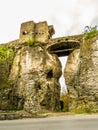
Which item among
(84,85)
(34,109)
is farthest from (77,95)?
(34,109)

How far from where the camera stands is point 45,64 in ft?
68.1

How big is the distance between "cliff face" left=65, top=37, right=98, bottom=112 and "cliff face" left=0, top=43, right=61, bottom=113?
1.50 metres

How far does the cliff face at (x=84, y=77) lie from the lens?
17594mm

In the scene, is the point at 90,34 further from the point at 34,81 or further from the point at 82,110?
the point at 82,110

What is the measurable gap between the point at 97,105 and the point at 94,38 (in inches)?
217

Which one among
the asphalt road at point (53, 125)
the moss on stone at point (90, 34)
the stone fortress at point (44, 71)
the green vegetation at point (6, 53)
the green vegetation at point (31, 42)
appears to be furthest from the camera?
the green vegetation at point (6, 53)

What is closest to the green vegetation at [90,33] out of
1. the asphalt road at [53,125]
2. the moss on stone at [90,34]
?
the moss on stone at [90,34]

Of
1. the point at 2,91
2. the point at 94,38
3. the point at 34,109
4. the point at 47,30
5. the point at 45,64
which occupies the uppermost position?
the point at 47,30

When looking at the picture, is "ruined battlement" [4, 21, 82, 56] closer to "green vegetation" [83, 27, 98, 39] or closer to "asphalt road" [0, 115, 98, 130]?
"green vegetation" [83, 27, 98, 39]

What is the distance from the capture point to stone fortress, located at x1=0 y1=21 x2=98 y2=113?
18.4 meters

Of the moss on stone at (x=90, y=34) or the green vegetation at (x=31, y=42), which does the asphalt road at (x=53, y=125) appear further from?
the green vegetation at (x=31, y=42)

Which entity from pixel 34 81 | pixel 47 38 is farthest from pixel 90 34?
pixel 34 81

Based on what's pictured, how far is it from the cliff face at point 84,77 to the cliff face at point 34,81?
4.94 feet

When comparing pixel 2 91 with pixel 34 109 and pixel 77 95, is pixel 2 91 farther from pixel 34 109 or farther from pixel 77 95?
pixel 77 95
